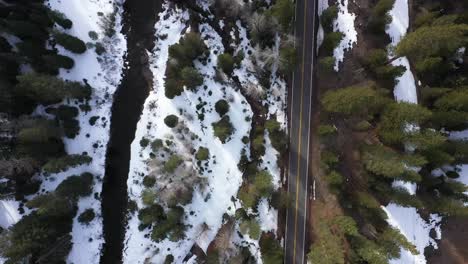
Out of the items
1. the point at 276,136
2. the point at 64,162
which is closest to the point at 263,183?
the point at 276,136

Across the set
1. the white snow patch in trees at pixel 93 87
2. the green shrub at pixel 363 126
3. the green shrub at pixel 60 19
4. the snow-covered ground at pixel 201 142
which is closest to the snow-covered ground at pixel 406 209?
the green shrub at pixel 363 126

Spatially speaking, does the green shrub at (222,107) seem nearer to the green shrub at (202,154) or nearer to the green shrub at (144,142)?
the green shrub at (202,154)

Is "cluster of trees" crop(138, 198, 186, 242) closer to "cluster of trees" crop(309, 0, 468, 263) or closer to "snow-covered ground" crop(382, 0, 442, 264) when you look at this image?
"cluster of trees" crop(309, 0, 468, 263)

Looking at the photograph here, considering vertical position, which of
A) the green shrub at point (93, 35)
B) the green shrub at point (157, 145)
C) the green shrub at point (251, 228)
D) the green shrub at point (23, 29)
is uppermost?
the green shrub at point (93, 35)

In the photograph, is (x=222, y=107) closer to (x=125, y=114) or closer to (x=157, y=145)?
(x=157, y=145)

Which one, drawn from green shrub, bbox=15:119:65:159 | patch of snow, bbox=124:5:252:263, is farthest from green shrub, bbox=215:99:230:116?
green shrub, bbox=15:119:65:159
